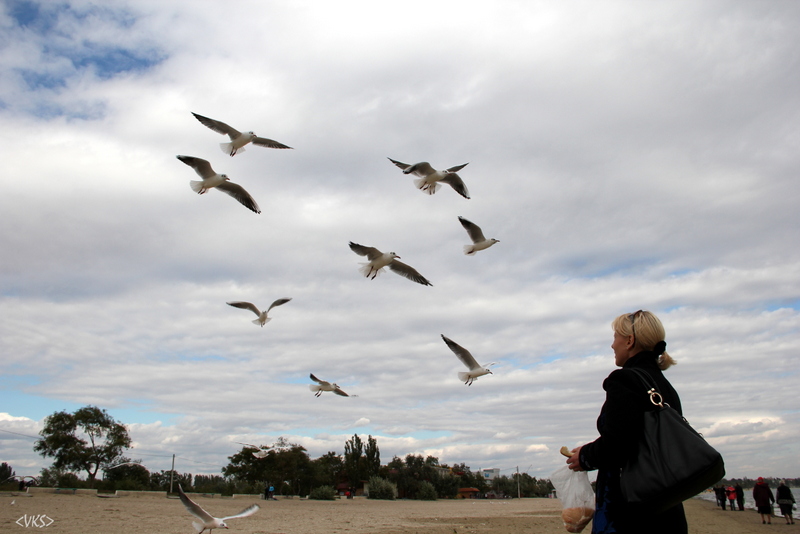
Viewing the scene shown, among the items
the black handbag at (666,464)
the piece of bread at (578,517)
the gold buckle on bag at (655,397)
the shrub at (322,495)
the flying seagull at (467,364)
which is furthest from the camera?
the shrub at (322,495)

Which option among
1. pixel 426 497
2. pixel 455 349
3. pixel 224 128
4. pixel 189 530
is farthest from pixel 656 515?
pixel 426 497

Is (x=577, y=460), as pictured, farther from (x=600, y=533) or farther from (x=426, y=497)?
(x=426, y=497)

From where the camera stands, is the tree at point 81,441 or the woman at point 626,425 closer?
the woman at point 626,425

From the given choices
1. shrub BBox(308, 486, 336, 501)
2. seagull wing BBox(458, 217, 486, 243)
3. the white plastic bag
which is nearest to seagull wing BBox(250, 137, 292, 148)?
seagull wing BBox(458, 217, 486, 243)

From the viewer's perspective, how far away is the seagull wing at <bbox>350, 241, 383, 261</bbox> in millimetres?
12312

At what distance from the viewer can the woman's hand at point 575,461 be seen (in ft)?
8.36

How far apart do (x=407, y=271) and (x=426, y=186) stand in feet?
6.93

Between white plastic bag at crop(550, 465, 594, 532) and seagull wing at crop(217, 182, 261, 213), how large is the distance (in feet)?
36.4

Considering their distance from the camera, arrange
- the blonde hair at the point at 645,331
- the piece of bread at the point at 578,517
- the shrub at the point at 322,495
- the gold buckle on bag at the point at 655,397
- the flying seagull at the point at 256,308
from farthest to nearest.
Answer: the shrub at the point at 322,495
the flying seagull at the point at 256,308
the piece of bread at the point at 578,517
the blonde hair at the point at 645,331
the gold buckle on bag at the point at 655,397

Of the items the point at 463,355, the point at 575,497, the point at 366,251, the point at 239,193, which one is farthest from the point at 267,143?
the point at 575,497

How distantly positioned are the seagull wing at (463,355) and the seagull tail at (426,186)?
3.28m

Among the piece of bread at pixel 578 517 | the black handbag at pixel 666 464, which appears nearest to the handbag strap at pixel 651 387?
the black handbag at pixel 666 464

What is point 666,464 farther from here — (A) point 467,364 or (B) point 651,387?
(A) point 467,364

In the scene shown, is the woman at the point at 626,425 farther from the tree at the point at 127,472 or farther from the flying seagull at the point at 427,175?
the tree at the point at 127,472
